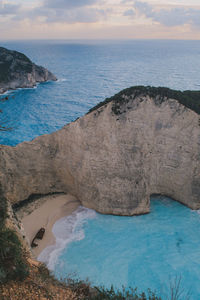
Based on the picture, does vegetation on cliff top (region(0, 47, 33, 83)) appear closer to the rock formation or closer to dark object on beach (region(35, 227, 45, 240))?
the rock formation

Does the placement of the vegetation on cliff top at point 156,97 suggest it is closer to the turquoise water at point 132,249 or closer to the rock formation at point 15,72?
the turquoise water at point 132,249

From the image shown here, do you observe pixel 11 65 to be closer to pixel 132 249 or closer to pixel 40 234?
pixel 40 234

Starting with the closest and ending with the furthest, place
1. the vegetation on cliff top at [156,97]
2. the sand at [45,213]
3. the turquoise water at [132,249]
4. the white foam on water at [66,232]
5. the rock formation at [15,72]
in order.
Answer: the turquoise water at [132,249], the white foam on water at [66,232], the sand at [45,213], the vegetation on cliff top at [156,97], the rock formation at [15,72]

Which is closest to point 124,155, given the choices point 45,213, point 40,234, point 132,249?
point 132,249

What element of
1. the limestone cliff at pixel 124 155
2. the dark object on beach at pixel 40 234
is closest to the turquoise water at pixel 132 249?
the dark object on beach at pixel 40 234

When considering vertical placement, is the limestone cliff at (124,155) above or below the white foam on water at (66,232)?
above

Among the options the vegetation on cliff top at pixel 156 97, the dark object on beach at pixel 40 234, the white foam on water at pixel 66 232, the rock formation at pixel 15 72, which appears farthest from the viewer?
the rock formation at pixel 15 72
